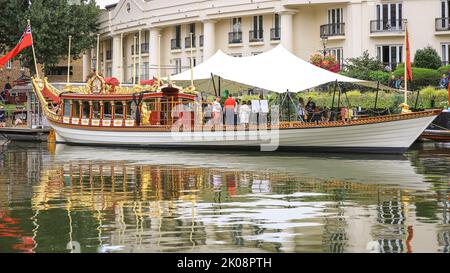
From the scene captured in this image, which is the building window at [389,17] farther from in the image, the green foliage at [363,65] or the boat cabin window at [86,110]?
the boat cabin window at [86,110]

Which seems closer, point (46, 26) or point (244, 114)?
point (244, 114)

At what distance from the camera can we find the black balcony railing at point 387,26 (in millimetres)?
55250

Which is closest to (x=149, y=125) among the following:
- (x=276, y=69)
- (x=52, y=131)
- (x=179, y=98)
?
(x=179, y=98)

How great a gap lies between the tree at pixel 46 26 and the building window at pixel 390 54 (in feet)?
80.8

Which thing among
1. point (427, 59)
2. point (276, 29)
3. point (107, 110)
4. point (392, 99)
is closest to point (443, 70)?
point (427, 59)

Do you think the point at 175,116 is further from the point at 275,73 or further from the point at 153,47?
the point at 153,47

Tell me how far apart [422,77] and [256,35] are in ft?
58.8

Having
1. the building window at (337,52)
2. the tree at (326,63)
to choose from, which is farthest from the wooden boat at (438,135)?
the building window at (337,52)

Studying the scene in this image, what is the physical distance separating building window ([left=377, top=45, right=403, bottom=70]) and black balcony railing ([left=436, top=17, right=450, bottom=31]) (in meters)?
2.89

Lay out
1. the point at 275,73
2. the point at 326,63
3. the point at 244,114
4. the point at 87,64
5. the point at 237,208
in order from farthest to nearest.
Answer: the point at 87,64
the point at 326,63
the point at 244,114
the point at 275,73
the point at 237,208

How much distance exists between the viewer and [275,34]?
60.2 meters

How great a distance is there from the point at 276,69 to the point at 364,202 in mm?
18094

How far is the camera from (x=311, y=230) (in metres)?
12.6

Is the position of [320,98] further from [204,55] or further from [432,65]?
[204,55]
